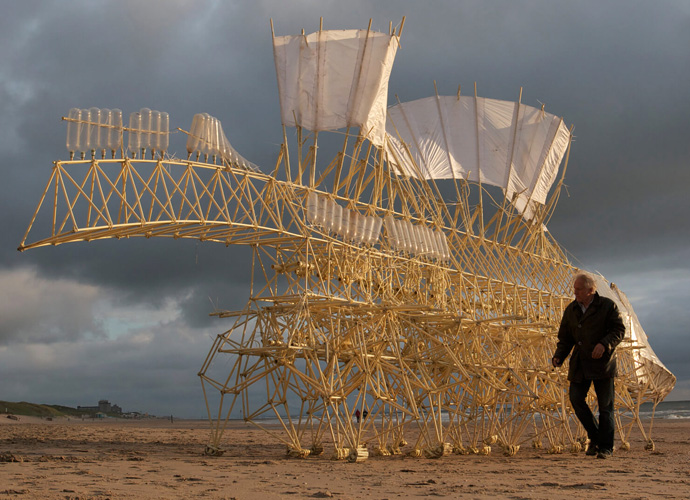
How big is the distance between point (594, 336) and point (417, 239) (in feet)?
33.6

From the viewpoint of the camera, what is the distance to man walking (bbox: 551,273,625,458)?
362 inches

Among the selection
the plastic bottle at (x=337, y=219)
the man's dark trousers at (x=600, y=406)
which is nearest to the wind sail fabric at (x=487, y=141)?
the plastic bottle at (x=337, y=219)

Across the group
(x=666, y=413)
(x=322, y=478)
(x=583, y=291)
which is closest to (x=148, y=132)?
(x=322, y=478)

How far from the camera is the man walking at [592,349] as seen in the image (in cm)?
919

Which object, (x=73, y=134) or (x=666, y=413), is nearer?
(x=73, y=134)

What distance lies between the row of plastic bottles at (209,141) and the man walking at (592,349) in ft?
27.7

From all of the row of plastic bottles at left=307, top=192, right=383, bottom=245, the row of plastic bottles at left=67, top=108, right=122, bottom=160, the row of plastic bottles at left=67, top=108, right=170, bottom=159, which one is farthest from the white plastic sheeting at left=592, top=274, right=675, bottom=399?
the row of plastic bottles at left=67, top=108, right=122, bottom=160

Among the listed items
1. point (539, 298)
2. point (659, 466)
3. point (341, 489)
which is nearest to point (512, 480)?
point (341, 489)

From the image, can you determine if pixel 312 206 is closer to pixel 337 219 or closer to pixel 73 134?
pixel 337 219

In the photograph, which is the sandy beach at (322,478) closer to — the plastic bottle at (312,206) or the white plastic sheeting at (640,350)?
the plastic bottle at (312,206)

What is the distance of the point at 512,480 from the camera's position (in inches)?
431

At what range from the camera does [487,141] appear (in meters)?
24.4

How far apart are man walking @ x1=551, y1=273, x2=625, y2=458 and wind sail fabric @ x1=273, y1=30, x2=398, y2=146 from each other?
9.65 metres

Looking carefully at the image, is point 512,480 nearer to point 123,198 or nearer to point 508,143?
point 123,198
